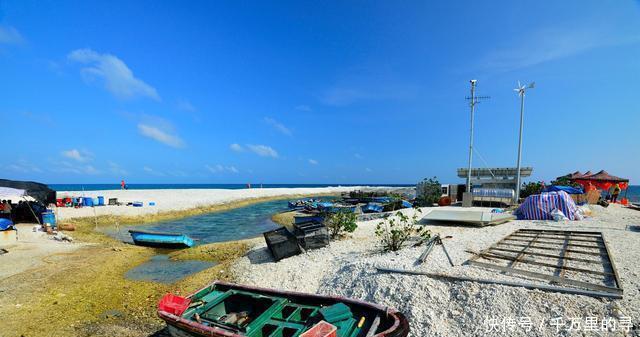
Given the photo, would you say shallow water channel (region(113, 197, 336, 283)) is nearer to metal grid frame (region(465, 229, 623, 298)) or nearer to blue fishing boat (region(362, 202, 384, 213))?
blue fishing boat (region(362, 202, 384, 213))

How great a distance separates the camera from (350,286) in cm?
913

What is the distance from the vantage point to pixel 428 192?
31656 millimetres

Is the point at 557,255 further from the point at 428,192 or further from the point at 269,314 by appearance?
the point at 428,192

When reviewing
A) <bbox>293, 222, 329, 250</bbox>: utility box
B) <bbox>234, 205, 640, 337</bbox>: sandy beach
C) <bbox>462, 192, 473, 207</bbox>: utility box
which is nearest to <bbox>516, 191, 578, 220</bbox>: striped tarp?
<bbox>234, 205, 640, 337</bbox>: sandy beach

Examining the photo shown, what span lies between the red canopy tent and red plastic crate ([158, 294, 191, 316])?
37098 mm

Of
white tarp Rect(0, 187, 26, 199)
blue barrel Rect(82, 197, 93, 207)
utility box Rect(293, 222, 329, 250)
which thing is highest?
white tarp Rect(0, 187, 26, 199)

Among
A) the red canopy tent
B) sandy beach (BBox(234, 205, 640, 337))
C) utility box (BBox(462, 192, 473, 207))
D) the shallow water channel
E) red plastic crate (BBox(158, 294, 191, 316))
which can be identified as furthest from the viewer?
the red canopy tent

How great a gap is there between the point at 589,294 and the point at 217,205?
4437 centimetres

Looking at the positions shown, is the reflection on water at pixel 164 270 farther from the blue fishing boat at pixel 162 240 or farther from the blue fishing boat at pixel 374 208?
the blue fishing boat at pixel 374 208

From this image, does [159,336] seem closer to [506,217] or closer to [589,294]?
[589,294]

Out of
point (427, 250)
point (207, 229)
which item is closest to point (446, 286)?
point (427, 250)

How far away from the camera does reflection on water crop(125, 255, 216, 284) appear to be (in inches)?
504

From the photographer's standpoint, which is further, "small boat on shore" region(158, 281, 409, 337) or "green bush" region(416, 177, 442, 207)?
"green bush" region(416, 177, 442, 207)

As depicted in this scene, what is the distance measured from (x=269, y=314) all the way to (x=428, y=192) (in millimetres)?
28281
